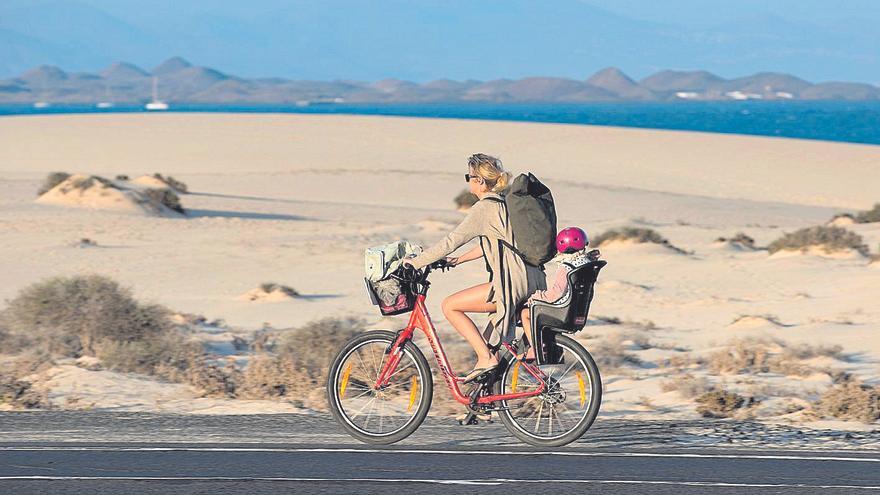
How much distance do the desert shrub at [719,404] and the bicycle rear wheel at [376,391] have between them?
2916 millimetres

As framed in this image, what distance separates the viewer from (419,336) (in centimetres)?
1605

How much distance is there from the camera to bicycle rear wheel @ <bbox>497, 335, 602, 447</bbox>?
805 cm

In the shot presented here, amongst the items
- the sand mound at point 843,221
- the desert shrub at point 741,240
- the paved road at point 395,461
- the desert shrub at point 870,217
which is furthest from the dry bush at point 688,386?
the desert shrub at point 870,217

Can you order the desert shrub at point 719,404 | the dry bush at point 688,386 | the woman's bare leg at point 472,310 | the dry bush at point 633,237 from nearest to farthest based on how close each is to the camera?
1. the woman's bare leg at point 472,310
2. the desert shrub at point 719,404
3. the dry bush at point 688,386
4. the dry bush at point 633,237

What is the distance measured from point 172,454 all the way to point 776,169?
5118 centimetres

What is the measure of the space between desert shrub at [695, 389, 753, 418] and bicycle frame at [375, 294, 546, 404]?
2.59m

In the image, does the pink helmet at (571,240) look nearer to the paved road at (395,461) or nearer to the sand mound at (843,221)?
the paved road at (395,461)

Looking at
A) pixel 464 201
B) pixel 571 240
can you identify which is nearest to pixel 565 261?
pixel 571 240

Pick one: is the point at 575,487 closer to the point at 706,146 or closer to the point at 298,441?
the point at 298,441

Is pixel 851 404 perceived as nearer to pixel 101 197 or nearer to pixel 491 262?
pixel 491 262

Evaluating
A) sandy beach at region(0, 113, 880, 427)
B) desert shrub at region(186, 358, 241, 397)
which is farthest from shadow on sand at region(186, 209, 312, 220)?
desert shrub at region(186, 358, 241, 397)

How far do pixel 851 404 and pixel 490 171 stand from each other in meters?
3.79

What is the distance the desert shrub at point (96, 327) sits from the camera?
1223 cm

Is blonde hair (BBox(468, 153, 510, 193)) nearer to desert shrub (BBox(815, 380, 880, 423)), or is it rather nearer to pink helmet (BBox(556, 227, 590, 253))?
pink helmet (BBox(556, 227, 590, 253))
